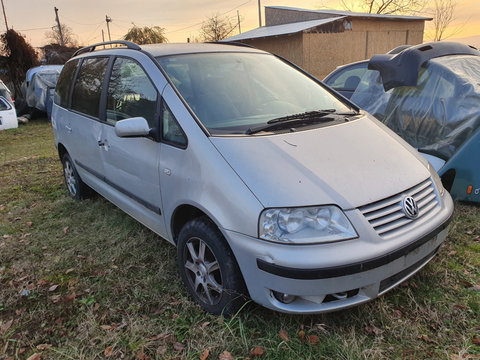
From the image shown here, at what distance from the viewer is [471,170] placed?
3.43 m

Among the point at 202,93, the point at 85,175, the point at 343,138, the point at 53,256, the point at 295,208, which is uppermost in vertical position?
the point at 202,93

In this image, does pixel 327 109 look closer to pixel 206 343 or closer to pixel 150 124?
pixel 150 124

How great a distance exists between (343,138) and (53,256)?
275cm

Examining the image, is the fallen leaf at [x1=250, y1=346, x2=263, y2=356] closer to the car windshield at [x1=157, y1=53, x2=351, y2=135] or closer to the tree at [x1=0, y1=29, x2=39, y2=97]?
the car windshield at [x1=157, y1=53, x2=351, y2=135]

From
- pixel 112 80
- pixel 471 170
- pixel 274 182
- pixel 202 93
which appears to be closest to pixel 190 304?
pixel 274 182

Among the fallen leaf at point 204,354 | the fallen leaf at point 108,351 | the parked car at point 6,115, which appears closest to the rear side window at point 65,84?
the fallen leaf at point 108,351

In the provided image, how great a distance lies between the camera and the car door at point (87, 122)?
3543 mm

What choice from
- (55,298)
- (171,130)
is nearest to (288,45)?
(171,130)

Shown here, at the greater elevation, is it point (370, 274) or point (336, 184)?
point (336, 184)

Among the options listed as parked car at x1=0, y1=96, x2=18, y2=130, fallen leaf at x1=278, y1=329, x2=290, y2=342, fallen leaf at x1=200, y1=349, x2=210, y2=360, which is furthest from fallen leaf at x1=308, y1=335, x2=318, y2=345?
parked car at x1=0, y1=96, x2=18, y2=130

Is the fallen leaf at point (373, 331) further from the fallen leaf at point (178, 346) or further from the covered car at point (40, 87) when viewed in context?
the covered car at point (40, 87)

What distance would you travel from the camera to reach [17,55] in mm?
18875

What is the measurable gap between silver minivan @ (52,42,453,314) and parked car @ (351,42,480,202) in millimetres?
1198

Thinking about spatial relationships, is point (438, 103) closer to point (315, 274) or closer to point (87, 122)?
point (315, 274)
